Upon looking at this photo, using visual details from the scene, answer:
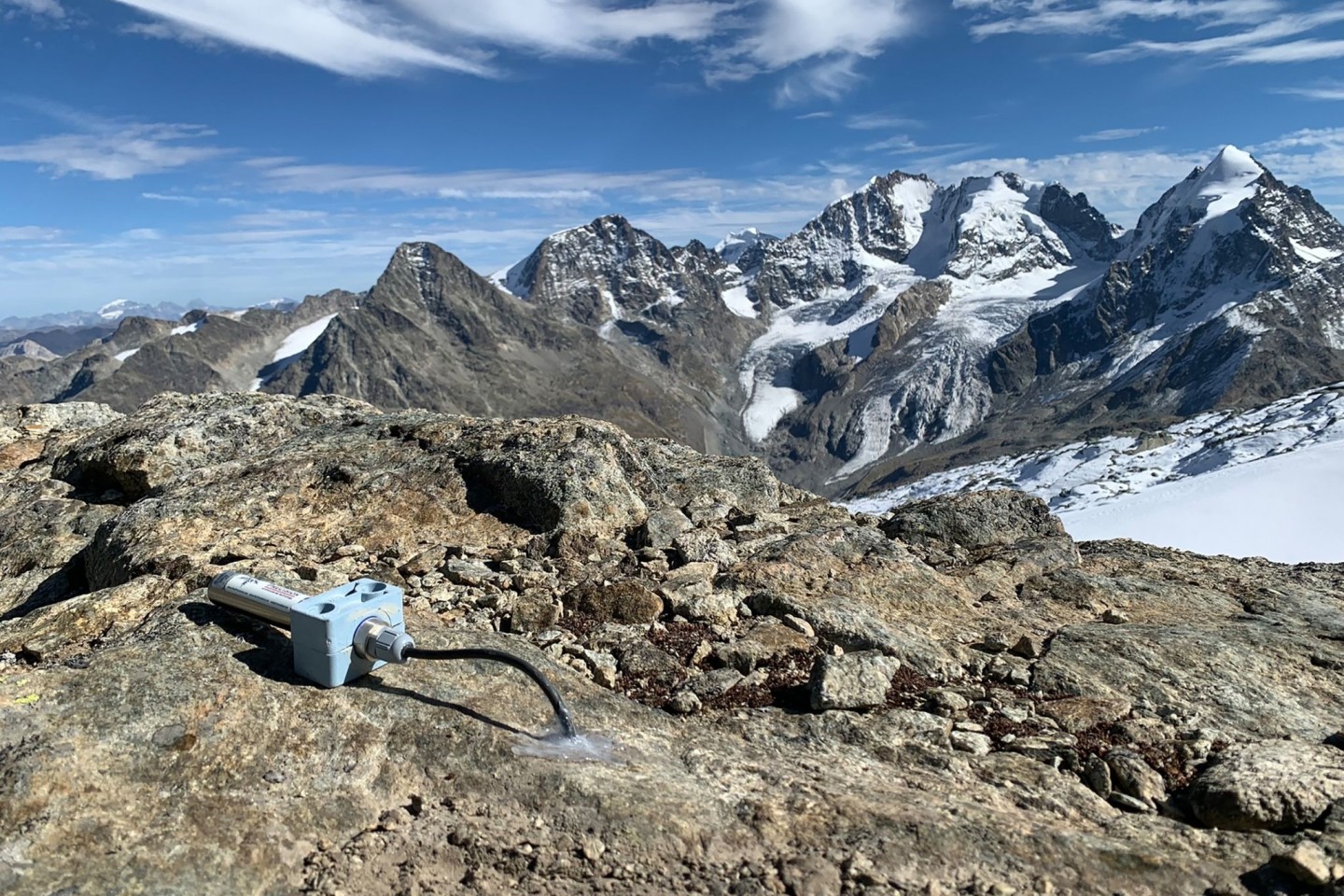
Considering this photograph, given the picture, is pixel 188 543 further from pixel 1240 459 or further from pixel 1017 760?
pixel 1240 459

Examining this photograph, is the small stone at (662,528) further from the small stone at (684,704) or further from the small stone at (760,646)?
the small stone at (684,704)

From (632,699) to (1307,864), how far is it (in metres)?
6.62

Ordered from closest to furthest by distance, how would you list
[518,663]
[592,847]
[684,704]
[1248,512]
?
[592,847] < [518,663] < [684,704] < [1248,512]

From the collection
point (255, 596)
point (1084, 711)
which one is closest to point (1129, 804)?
point (1084, 711)

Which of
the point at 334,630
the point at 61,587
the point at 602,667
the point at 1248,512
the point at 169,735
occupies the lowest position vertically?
the point at 1248,512

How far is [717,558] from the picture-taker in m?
14.5

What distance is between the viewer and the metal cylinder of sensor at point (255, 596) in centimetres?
914

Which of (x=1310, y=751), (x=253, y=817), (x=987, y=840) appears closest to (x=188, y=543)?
(x=253, y=817)

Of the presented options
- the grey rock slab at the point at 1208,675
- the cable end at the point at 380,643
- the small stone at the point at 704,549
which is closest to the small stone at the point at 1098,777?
the grey rock slab at the point at 1208,675

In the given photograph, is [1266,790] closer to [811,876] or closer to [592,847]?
[811,876]

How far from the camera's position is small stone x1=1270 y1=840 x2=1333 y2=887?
6.66 metres

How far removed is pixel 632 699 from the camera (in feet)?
33.1

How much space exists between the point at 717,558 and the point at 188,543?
9.29 meters

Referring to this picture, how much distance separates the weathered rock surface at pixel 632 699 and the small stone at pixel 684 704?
0.07 metres
